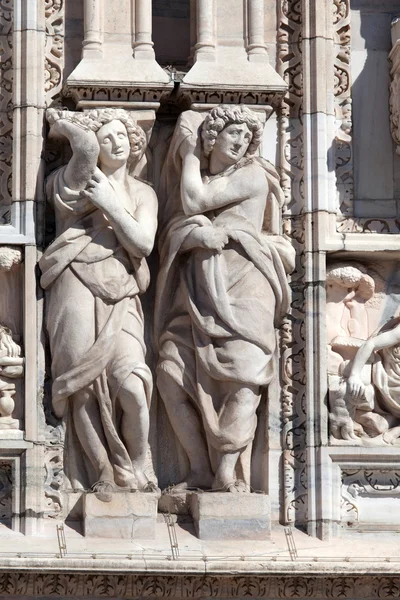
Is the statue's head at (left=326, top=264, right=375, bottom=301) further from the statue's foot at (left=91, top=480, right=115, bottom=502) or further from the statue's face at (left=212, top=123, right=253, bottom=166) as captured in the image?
the statue's foot at (left=91, top=480, right=115, bottom=502)

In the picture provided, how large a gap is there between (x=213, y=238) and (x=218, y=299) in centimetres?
37

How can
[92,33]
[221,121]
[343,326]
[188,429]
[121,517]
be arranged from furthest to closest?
1. [343,326]
2. [92,33]
3. [221,121]
4. [188,429]
5. [121,517]

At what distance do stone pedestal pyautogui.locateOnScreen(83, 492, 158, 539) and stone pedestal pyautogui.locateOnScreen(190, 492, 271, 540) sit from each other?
284 mm

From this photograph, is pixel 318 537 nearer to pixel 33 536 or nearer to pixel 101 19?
pixel 33 536

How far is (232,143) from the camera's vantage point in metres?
17.3

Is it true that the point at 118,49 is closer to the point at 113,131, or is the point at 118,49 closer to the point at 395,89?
the point at 113,131

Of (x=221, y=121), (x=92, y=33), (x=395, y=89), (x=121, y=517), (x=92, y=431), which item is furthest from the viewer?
(x=395, y=89)

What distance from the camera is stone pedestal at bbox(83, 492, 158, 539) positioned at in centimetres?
1695

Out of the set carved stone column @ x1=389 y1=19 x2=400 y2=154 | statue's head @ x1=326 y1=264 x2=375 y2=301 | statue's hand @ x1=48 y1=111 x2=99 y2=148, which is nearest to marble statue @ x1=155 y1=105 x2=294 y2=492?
statue's head @ x1=326 y1=264 x2=375 y2=301

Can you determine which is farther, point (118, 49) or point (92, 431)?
point (118, 49)

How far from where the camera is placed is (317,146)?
1762 cm

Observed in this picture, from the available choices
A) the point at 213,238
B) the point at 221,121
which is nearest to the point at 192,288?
the point at 213,238

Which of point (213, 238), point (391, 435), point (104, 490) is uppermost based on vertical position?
point (213, 238)

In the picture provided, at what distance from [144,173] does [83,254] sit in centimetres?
69
